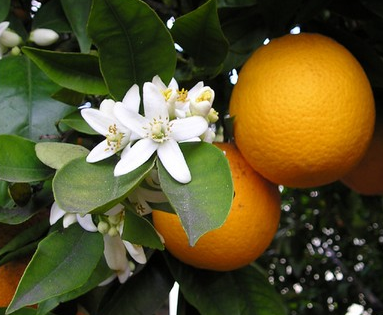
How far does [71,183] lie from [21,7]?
1.83 feet

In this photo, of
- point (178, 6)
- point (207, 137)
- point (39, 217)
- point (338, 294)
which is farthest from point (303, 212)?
point (207, 137)

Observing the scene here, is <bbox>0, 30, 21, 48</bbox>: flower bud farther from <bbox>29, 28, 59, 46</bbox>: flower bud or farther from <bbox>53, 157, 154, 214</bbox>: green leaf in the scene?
<bbox>53, 157, 154, 214</bbox>: green leaf

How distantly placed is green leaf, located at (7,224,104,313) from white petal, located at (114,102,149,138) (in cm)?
14

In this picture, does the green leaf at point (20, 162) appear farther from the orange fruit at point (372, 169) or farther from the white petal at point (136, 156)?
the orange fruit at point (372, 169)

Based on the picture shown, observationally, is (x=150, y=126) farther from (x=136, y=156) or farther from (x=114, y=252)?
(x=114, y=252)

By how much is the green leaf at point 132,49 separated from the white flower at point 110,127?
0.03m

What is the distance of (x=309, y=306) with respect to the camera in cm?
240

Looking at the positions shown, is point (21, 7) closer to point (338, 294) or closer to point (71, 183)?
point (71, 183)

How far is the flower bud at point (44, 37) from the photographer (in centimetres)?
97

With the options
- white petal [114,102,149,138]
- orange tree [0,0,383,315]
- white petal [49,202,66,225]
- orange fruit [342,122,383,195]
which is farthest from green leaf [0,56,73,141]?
orange fruit [342,122,383,195]

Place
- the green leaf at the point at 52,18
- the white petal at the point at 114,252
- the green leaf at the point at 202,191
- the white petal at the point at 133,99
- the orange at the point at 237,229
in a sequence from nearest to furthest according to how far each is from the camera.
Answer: the green leaf at the point at 202,191
the white petal at the point at 133,99
the white petal at the point at 114,252
the orange at the point at 237,229
the green leaf at the point at 52,18

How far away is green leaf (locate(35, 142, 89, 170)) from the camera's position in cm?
68

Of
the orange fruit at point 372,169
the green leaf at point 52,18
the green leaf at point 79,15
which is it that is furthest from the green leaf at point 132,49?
the orange fruit at point 372,169

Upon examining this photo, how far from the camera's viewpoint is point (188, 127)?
664mm
